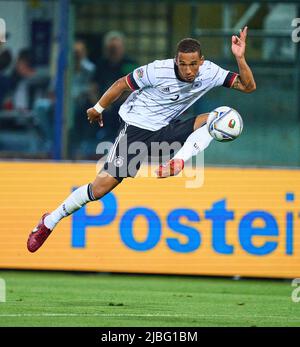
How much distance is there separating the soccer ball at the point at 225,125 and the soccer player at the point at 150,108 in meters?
0.29

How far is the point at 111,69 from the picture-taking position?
54.5 feet

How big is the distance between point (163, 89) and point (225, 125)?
0.74 meters

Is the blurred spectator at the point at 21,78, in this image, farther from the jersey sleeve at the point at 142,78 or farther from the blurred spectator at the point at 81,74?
the jersey sleeve at the point at 142,78

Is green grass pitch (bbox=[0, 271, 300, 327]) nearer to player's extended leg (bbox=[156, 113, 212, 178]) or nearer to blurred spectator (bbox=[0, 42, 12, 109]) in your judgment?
player's extended leg (bbox=[156, 113, 212, 178])

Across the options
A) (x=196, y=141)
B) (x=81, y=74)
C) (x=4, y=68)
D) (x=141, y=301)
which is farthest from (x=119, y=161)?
(x=4, y=68)

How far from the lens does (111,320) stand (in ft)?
31.9

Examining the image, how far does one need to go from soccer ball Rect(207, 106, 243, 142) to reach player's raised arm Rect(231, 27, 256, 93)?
0.28 m

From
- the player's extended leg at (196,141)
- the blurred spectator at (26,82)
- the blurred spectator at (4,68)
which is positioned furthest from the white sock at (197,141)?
the blurred spectator at (4,68)

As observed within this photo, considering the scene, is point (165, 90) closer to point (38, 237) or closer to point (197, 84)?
point (197, 84)

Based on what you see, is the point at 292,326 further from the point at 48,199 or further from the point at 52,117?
the point at 52,117

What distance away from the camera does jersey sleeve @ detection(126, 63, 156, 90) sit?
10.9 meters

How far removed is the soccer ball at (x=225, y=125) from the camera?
10.6 m
